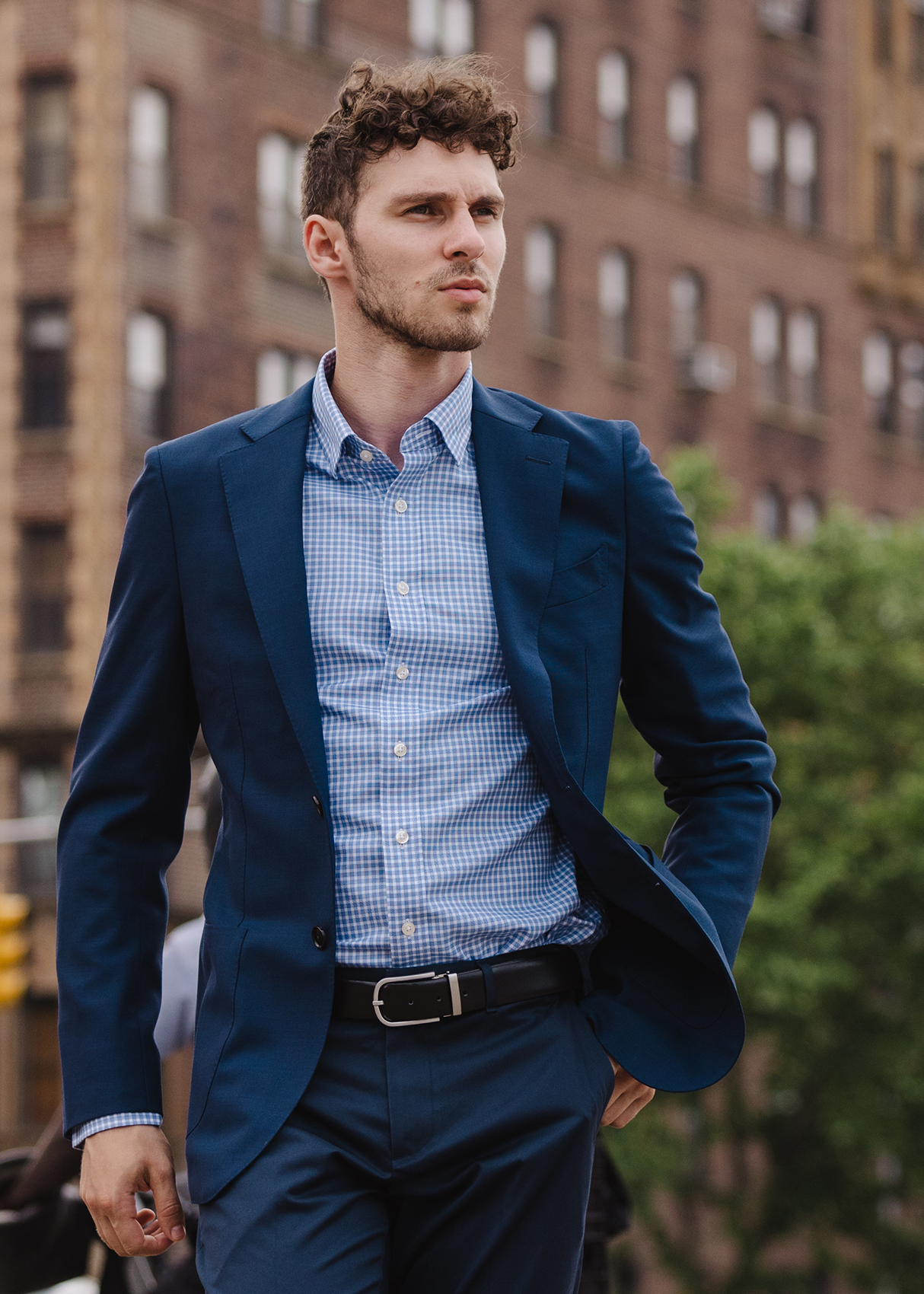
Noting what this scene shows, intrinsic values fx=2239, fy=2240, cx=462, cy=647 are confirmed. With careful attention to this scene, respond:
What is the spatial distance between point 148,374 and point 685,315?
13492 mm

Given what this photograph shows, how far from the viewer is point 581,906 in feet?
10.2

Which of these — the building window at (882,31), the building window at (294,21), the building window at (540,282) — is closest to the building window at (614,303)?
the building window at (540,282)

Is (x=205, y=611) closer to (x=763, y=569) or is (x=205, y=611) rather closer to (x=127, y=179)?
(x=763, y=569)

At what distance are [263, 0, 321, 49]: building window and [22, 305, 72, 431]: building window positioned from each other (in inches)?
271

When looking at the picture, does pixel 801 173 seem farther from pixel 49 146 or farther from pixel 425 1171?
pixel 425 1171

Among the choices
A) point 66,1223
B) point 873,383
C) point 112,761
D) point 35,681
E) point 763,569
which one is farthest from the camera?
point 873,383

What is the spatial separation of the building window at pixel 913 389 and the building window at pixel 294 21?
54.9 feet

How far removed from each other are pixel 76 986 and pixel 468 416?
99cm

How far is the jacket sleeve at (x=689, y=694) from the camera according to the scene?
124 inches

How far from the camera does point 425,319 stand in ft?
10.4

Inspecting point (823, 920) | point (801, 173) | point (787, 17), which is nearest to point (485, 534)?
point (823, 920)

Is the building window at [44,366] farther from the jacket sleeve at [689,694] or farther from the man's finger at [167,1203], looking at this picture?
the man's finger at [167,1203]

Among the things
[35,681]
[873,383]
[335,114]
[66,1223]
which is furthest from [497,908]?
[873,383]

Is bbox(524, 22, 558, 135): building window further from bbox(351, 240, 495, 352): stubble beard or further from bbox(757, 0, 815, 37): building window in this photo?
bbox(351, 240, 495, 352): stubble beard
